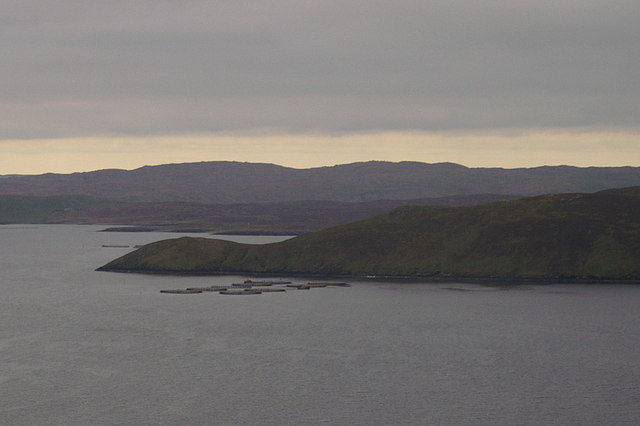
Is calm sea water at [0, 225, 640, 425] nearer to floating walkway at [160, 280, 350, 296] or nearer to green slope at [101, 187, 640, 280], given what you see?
floating walkway at [160, 280, 350, 296]

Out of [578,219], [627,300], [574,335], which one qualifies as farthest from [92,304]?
[578,219]

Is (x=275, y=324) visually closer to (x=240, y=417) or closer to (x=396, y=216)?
(x=240, y=417)

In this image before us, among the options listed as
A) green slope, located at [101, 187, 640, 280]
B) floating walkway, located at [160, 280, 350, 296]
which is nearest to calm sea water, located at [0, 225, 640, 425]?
floating walkway, located at [160, 280, 350, 296]

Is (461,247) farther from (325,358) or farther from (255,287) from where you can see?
(325,358)

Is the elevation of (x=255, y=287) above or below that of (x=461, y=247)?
below

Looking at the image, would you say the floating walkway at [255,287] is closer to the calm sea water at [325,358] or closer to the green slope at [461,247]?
the calm sea water at [325,358]

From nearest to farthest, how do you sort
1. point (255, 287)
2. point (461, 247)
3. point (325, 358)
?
point (325, 358) → point (255, 287) → point (461, 247)

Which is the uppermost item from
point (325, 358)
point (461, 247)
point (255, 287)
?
point (461, 247)

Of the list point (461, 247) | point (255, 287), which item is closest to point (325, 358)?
point (255, 287)

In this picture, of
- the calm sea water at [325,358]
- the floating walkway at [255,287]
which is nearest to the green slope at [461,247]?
the calm sea water at [325,358]
